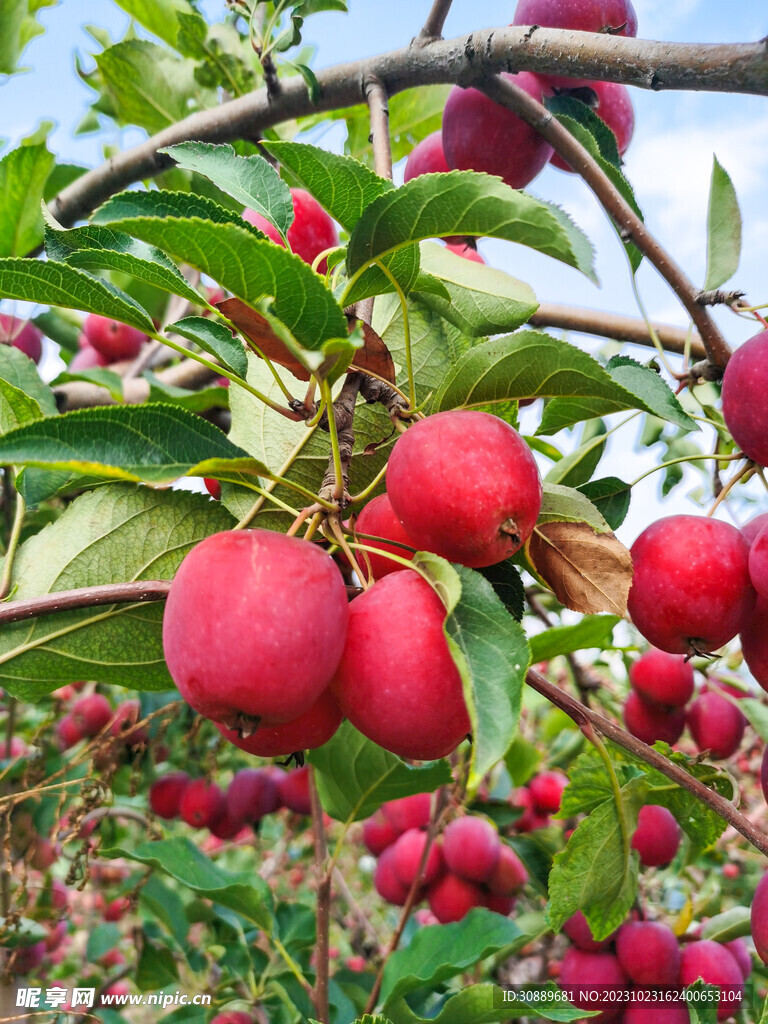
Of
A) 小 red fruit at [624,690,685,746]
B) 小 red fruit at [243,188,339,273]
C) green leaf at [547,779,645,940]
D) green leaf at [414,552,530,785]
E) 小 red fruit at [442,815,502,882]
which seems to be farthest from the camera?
小 red fruit at [442,815,502,882]

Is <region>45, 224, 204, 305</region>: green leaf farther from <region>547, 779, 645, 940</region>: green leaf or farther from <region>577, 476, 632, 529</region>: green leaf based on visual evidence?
<region>547, 779, 645, 940</region>: green leaf

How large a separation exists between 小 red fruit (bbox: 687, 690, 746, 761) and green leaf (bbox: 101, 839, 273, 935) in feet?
2.72

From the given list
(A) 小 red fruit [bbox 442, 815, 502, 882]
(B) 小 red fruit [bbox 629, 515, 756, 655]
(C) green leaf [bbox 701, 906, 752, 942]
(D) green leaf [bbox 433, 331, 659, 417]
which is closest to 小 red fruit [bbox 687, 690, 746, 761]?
(C) green leaf [bbox 701, 906, 752, 942]

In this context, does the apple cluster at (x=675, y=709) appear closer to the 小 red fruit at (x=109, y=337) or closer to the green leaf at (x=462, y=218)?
the green leaf at (x=462, y=218)

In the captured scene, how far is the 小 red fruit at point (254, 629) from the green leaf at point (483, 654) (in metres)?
0.09

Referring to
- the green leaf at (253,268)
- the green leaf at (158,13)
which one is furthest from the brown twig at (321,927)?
the green leaf at (158,13)

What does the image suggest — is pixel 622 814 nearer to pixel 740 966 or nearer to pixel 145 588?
pixel 145 588

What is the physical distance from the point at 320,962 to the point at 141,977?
74 centimetres

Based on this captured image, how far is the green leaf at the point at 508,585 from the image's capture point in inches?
28.7

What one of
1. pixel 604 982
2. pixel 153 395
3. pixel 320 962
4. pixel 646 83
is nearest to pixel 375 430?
pixel 646 83

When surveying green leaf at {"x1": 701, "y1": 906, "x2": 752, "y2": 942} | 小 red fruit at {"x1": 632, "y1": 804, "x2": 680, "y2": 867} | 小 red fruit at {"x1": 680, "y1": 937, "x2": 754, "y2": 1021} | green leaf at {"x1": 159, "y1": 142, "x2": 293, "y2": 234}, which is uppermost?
green leaf at {"x1": 159, "y1": 142, "x2": 293, "y2": 234}

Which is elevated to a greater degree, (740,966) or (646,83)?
(646,83)

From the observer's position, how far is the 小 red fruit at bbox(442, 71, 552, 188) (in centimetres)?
101

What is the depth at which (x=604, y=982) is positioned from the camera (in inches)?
47.0
